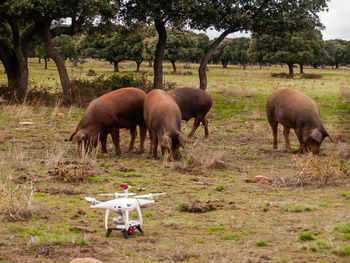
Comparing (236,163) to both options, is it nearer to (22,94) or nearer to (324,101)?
(22,94)

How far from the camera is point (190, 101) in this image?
690 inches

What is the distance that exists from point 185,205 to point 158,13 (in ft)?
62.0

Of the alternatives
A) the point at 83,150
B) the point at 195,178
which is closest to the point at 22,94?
the point at 83,150

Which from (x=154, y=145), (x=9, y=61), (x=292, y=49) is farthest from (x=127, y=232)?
(x=292, y=49)

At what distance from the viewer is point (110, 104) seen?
13938mm

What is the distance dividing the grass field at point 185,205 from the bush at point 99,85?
814cm

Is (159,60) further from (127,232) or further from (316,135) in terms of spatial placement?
(127,232)

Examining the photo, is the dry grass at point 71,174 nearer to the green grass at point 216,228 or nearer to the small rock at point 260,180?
the small rock at point 260,180

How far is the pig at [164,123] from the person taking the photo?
40.8ft

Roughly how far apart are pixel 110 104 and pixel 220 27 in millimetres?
15909

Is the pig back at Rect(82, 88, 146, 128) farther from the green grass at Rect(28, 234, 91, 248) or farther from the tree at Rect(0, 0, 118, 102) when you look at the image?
the tree at Rect(0, 0, 118, 102)

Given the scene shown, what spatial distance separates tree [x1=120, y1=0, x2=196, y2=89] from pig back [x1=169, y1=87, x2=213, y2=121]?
8222 mm

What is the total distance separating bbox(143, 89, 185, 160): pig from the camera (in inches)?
489


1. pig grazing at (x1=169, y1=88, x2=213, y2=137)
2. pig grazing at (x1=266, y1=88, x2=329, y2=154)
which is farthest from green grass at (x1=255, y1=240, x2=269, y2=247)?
pig grazing at (x1=169, y1=88, x2=213, y2=137)
